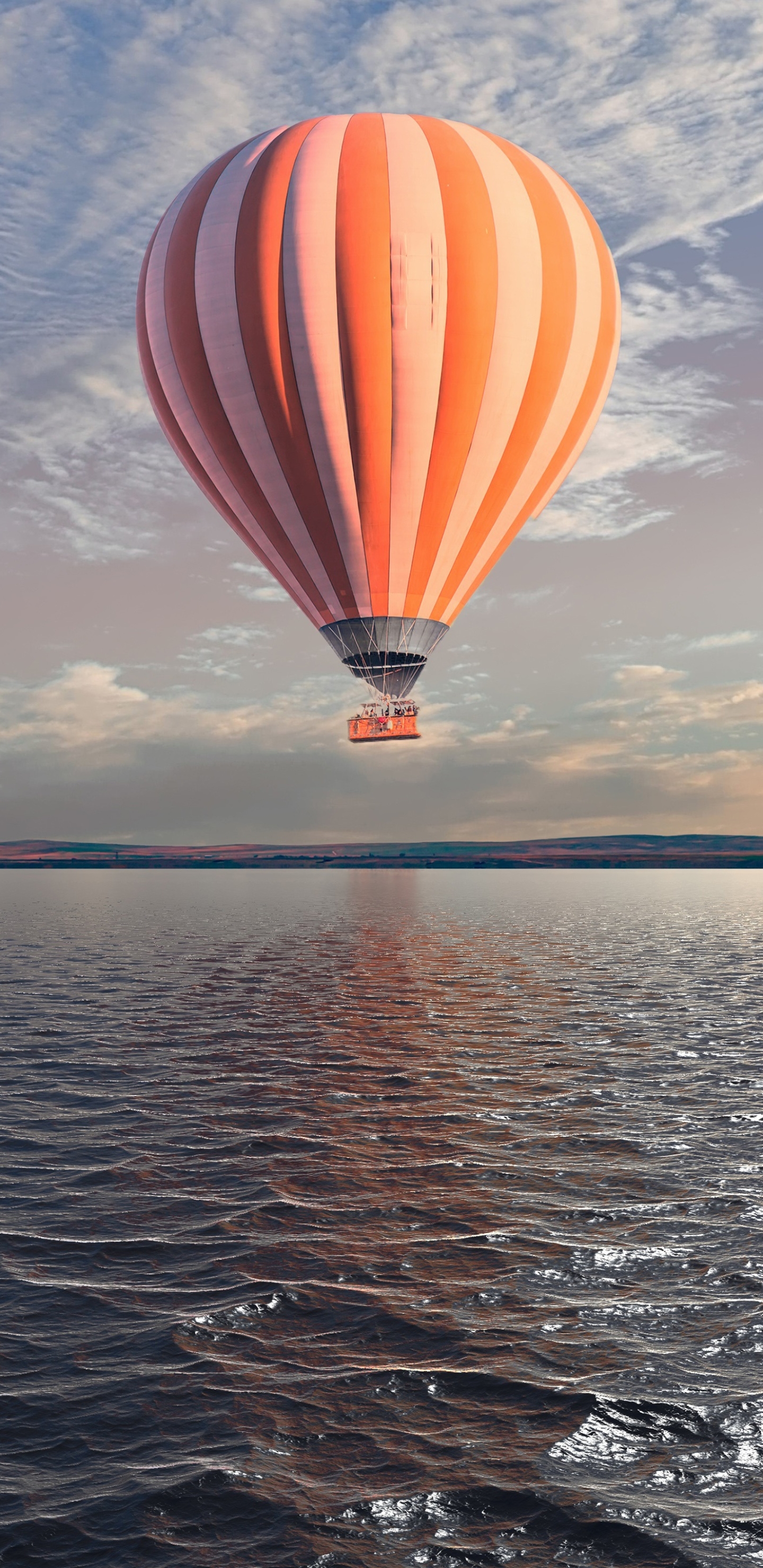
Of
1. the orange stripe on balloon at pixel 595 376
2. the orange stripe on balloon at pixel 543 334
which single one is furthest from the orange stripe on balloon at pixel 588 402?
the orange stripe on balloon at pixel 543 334

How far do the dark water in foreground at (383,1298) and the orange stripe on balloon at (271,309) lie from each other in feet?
87.8

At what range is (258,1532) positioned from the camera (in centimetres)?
708

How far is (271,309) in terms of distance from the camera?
141ft

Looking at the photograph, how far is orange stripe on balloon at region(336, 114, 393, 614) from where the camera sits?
4209 centimetres

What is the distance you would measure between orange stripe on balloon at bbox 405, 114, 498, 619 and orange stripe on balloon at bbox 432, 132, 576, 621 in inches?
96.9

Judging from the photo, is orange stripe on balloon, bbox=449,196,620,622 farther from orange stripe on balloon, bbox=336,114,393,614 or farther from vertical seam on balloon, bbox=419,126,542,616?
orange stripe on balloon, bbox=336,114,393,614

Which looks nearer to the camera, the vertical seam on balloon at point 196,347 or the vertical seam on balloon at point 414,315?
the vertical seam on balloon at point 414,315

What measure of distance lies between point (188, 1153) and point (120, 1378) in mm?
6967

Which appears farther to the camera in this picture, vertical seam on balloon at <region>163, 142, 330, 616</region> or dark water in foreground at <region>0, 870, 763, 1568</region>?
vertical seam on balloon at <region>163, 142, 330, 616</region>

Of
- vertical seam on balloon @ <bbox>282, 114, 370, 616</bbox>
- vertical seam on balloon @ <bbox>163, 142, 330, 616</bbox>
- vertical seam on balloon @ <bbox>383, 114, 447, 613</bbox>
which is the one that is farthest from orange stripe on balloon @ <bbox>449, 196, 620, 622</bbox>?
vertical seam on balloon @ <bbox>163, 142, 330, 616</bbox>

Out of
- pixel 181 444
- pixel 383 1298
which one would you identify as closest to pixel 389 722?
pixel 181 444

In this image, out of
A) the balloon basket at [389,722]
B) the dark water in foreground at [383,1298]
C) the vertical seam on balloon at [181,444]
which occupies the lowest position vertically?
the dark water in foreground at [383,1298]

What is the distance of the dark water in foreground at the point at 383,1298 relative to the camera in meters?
7.29

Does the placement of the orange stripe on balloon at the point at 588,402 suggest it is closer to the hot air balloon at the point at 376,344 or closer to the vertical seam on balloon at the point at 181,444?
the hot air balloon at the point at 376,344
